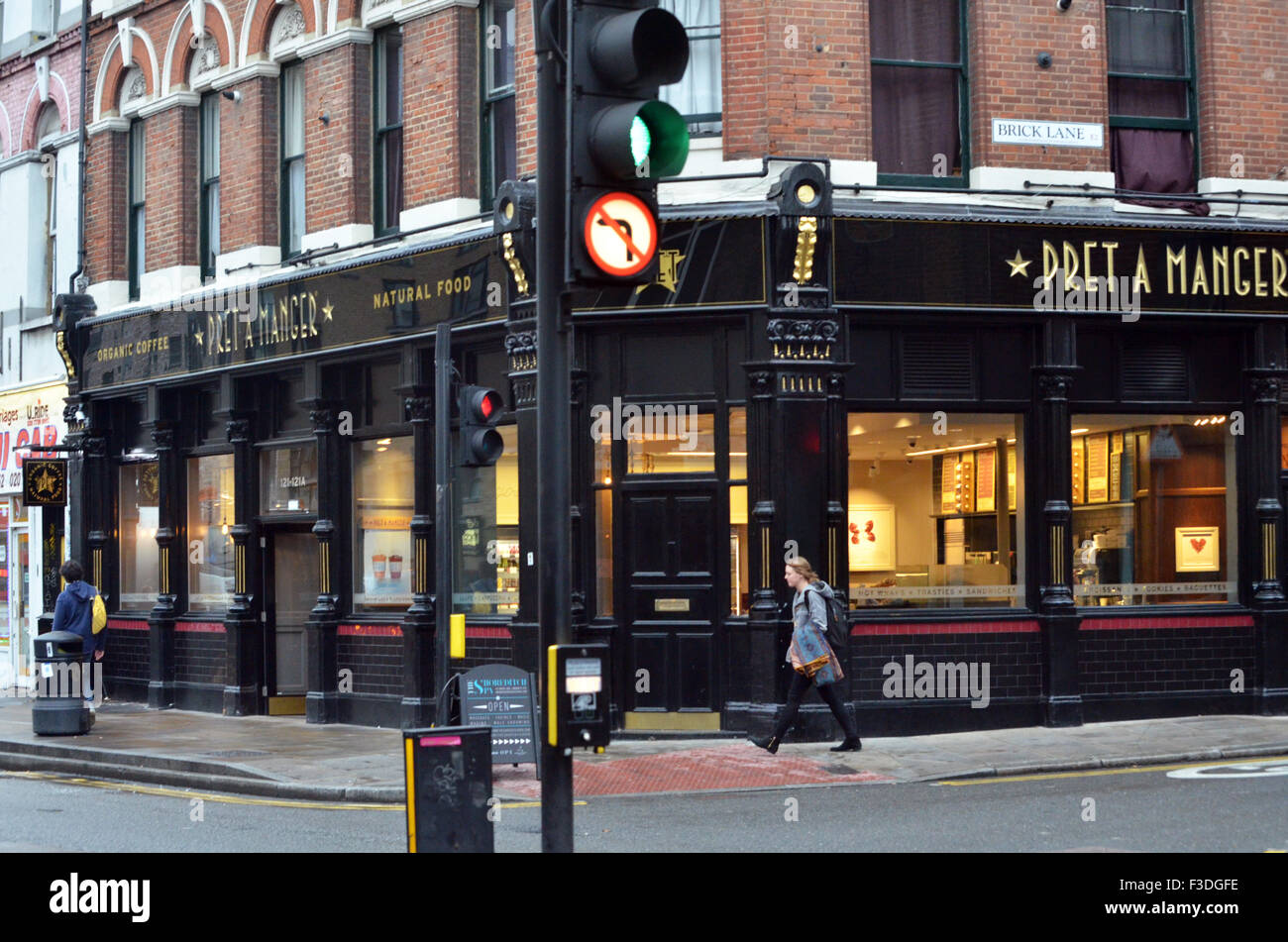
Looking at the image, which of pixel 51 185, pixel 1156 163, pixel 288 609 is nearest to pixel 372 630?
pixel 288 609

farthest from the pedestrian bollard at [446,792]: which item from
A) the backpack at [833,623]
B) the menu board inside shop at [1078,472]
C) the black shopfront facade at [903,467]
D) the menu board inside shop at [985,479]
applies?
the menu board inside shop at [1078,472]

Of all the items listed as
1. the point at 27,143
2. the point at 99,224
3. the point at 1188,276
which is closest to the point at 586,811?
the point at 1188,276

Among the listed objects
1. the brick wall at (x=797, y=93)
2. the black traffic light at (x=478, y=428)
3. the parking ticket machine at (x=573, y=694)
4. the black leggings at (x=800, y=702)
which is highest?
the brick wall at (x=797, y=93)

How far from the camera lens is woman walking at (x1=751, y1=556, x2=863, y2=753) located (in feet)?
48.7

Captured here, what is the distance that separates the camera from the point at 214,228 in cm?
→ 2208

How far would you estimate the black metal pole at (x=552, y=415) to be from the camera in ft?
22.7

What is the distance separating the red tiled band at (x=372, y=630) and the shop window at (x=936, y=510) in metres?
5.42

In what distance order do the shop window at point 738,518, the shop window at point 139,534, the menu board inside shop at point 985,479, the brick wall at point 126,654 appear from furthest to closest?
the shop window at point 139,534 → the brick wall at point 126,654 → the menu board inside shop at point 985,479 → the shop window at point 738,518

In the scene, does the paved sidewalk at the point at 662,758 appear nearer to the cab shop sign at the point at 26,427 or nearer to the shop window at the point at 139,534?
the shop window at the point at 139,534

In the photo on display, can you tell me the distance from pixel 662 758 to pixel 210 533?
935 cm

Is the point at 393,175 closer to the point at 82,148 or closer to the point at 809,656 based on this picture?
the point at 82,148

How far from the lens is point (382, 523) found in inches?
766

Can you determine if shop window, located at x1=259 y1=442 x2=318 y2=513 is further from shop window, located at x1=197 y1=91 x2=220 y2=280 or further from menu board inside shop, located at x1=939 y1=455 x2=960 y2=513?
menu board inside shop, located at x1=939 y1=455 x2=960 y2=513

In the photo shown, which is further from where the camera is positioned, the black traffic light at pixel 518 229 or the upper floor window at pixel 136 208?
the upper floor window at pixel 136 208
